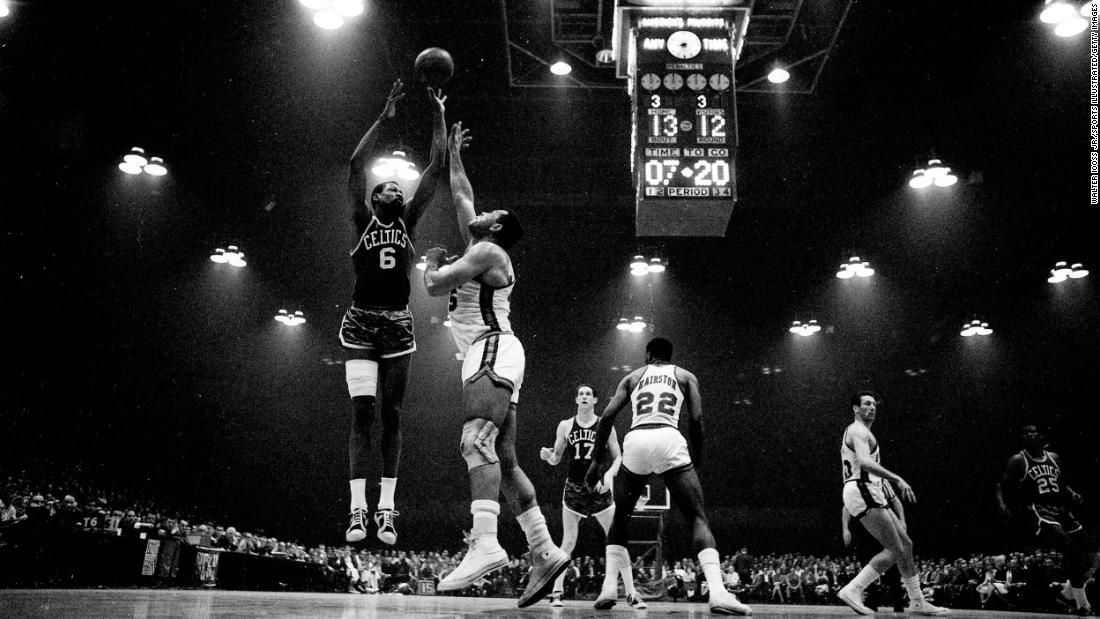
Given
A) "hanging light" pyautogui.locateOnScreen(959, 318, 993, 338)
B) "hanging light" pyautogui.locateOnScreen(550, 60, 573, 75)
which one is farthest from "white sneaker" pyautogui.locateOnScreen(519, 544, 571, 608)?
"hanging light" pyautogui.locateOnScreen(959, 318, 993, 338)

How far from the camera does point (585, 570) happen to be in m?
19.0

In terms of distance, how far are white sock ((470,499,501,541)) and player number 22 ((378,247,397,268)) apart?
161 cm

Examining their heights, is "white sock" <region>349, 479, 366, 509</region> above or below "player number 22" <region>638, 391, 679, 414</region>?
below

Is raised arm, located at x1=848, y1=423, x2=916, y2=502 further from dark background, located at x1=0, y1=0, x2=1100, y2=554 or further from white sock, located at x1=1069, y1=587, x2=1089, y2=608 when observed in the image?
dark background, located at x1=0, y1=0, x2=1100, y2=554

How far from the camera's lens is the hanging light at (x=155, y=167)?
14.3m

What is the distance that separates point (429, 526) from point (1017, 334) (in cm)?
1762

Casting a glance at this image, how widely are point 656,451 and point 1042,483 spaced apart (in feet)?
22.0

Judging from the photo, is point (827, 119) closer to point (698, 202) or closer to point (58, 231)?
point (698, 202)

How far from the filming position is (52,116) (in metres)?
13.4

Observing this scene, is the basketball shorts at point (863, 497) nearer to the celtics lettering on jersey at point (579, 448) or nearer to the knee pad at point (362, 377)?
the celtics lettering on jersey at point (579, 448)

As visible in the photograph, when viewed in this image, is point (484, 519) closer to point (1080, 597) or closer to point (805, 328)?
point (1080, 597)

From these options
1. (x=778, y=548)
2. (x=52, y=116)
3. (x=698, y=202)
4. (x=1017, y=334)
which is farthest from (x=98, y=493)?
(x=1017, y=334)

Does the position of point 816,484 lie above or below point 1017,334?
below

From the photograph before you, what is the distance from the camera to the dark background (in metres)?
11.9
